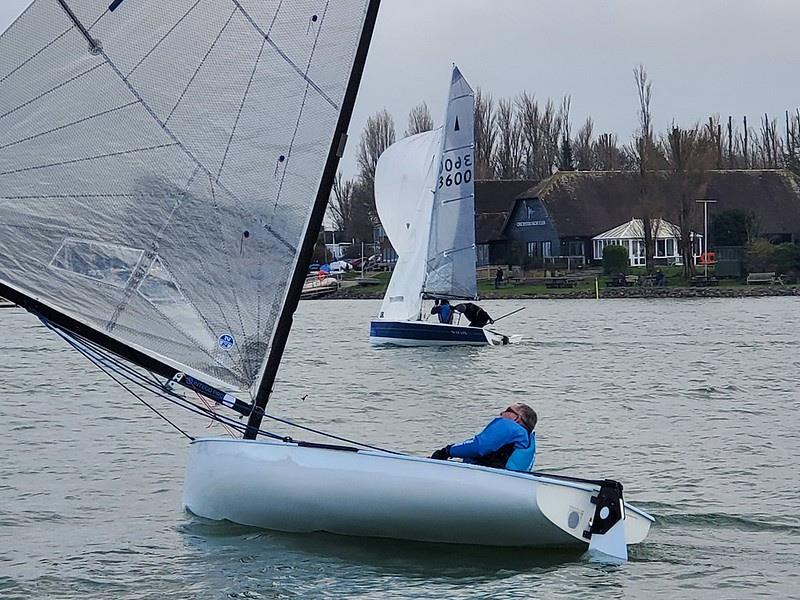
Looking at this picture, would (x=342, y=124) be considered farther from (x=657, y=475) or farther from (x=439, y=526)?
(x=657, y=475)

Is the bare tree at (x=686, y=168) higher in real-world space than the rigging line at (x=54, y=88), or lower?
higher

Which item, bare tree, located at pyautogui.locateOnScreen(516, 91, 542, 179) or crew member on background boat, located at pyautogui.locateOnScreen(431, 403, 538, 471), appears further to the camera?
bare tree, located at pyautogui.locateOnScreen(516, 91, 542, 179)

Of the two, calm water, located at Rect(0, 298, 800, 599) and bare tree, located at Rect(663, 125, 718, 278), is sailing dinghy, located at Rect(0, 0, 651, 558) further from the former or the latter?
bare tree, located at Rect(663, 125, 718, 278)

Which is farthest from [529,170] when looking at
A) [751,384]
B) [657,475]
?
[657,475]

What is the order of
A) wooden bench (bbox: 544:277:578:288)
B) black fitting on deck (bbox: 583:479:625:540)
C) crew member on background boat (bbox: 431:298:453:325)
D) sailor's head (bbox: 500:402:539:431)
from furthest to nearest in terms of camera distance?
wooden bench (bbox: 544:277:578:288) < crew member on background boat (bbox: 431:298:453:325) < sailor's head (bbox: 500:402:539:431) < black fitting on deck (bbox: 583:479:625:540)

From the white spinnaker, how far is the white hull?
60.1ft

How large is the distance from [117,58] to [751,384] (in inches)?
602

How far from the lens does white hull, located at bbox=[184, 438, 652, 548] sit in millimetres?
8797

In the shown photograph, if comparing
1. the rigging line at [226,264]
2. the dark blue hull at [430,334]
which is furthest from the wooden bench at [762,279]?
the rigging line at [226,264]

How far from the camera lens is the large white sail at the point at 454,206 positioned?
1128 inches

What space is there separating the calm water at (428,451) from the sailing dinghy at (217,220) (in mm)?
399

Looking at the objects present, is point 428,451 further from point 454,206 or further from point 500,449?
point 454,206

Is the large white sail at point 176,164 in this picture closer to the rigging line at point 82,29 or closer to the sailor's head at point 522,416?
the rigging line at point 82,29

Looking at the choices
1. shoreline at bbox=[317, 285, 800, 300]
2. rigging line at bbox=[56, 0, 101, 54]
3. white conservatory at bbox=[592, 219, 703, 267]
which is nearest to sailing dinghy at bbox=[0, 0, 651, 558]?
rigging line at bbox=[56, 0, 101, 54]
